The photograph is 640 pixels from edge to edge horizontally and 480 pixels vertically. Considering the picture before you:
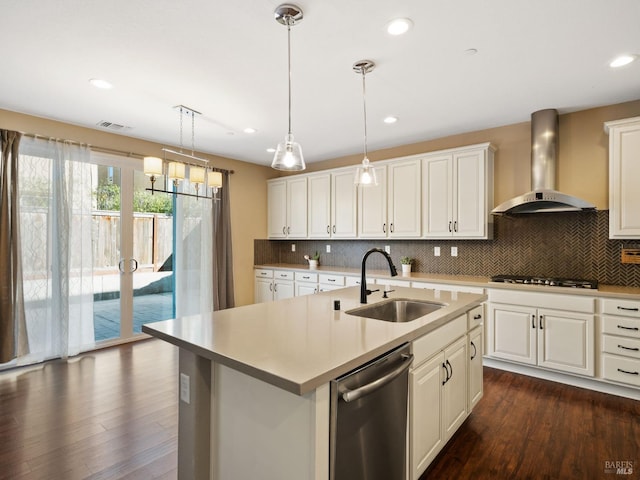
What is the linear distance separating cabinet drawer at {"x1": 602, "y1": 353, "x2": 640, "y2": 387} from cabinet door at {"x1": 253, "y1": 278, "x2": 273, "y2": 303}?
4.23 metres

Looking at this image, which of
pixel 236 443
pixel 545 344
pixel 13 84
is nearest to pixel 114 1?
pixel 13 84

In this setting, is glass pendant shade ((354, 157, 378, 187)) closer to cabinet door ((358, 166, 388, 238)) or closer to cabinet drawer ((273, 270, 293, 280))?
cabinet door ((358, 166, 388, 238))

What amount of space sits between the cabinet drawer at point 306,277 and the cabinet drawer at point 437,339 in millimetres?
2902

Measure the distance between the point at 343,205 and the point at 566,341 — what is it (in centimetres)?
308

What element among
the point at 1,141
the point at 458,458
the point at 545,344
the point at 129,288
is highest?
the point at 1,141

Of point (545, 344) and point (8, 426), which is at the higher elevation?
point (545, 344)

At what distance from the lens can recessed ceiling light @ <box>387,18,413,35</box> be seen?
2014mm

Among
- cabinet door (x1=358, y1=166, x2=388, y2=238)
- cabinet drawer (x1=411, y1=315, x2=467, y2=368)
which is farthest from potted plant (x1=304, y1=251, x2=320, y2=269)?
cabinet drawer (x1=411, y1=315, x2=467, y2=368)

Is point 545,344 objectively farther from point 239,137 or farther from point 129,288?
point 129,288

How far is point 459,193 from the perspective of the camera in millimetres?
3918

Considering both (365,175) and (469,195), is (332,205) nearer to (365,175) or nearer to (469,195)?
(469,195)

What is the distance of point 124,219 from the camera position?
4312 millimetres

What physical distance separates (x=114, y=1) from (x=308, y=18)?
3.52ft

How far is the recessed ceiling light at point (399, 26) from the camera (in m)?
2.01
